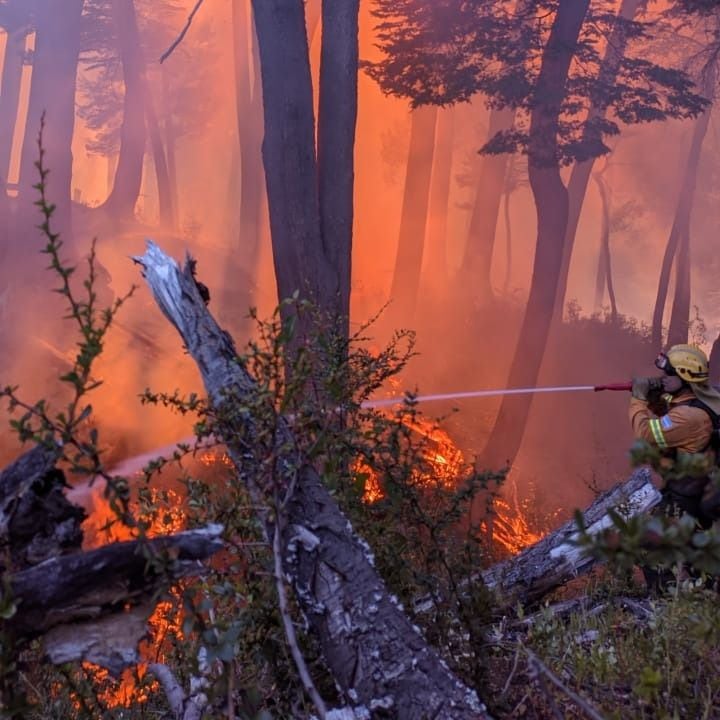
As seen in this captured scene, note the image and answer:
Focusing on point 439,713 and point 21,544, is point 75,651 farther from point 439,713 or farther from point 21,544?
point 439,713

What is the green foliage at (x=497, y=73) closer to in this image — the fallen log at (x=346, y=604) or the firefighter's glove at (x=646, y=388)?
the firefighter's glove at (x=646, y=388)

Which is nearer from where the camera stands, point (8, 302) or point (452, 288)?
point (8, 302)

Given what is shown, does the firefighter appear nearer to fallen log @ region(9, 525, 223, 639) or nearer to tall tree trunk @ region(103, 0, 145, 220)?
fallen log @ region(9, 525, 223, 639)

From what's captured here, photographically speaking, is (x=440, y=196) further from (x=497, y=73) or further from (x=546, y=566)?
(x=546, y=566)

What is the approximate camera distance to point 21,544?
142 cm

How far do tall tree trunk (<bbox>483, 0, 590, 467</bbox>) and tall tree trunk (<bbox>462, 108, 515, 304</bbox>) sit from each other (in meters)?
6.12

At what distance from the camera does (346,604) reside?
154 cm

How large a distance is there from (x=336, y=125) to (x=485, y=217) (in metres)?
11.1

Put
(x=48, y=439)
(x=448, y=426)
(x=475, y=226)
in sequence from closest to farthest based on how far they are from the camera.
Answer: (x=48, y=439) < (x=448, y=426) < (x=475, y=226)

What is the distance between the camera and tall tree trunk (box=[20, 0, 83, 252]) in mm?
11039

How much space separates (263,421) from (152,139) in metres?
17.0

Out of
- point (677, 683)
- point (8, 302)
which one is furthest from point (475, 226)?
point (677, 683)

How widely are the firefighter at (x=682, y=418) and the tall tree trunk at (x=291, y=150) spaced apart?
2.47 m

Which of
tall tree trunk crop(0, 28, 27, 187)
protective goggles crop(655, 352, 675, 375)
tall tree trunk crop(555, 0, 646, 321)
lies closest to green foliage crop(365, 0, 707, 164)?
tall tree trunk crop(555, 0, 646, 321)
